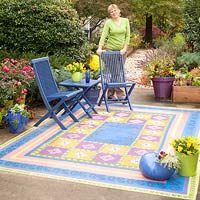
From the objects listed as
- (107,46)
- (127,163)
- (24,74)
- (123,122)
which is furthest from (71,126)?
(107,46)

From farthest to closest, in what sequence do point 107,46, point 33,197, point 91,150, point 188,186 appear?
1. point 107,46
2. point 91,150
3. point 188,186
4. point 33,197

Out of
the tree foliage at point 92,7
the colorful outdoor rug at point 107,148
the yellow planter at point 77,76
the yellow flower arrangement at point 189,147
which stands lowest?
the colorful outdoor rug at point 107,148

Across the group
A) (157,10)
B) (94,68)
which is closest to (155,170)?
(94,68)

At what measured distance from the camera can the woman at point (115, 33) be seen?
692 cm

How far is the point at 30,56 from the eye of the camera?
7508mm

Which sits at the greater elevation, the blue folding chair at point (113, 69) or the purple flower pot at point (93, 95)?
the blue folding chair at point (113, 69)

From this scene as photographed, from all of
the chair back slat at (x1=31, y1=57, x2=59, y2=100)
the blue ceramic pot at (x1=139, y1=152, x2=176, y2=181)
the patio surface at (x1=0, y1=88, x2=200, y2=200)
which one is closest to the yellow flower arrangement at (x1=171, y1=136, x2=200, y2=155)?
the blue ceramic pot at (x1=139, y1=152, x2=176, y2=181)

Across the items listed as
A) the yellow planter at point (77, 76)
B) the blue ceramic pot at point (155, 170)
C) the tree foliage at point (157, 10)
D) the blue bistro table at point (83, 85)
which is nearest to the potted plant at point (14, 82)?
the blue bistro table at point (83, 85)

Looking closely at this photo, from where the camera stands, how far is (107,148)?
4.74 meters

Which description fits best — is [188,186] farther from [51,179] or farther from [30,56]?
[30,56]

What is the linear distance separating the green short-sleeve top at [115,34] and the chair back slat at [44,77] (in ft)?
5.00

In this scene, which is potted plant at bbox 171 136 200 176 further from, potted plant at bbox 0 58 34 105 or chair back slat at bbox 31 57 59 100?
potted plant at bbox 0 58 34 105

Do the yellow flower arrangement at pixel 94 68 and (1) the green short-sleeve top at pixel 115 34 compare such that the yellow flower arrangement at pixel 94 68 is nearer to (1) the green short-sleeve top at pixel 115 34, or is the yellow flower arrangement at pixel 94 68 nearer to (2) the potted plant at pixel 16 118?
(1) the green short-sleeve top at pixel 115 34

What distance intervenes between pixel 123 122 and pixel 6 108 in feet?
5.94
